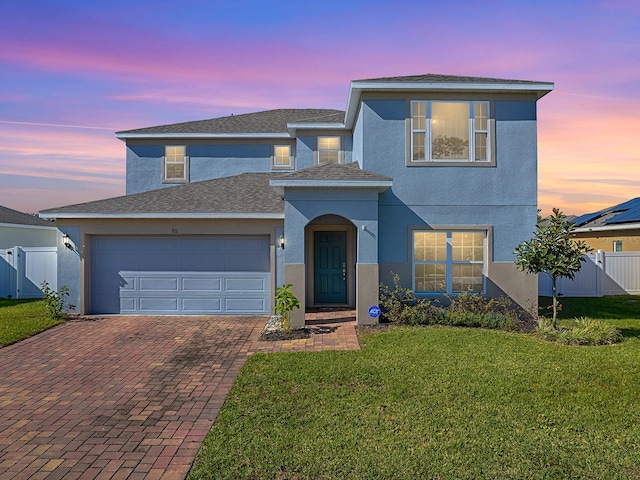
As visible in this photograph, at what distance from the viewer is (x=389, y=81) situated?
10875 mm

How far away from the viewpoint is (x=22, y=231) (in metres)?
22.0

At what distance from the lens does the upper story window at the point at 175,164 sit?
16375 millimetres

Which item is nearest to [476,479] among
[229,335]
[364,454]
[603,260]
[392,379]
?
[364,454]

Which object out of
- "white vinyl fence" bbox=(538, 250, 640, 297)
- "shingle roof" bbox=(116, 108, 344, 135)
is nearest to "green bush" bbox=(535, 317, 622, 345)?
"white vinyl fence" bbox=(538, 250, 640, 297)

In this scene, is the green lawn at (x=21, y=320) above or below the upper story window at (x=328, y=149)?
below

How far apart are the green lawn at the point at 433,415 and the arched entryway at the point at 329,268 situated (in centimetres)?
495

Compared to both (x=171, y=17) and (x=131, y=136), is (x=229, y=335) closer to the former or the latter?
(x=171, y=17)

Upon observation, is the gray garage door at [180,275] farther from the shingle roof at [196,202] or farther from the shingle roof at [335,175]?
the shingle roof at [335,175]

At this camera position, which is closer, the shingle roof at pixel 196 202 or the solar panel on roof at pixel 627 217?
the shingle roof at pixel 196 202

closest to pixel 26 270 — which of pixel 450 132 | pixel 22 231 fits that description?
pixel 22 231

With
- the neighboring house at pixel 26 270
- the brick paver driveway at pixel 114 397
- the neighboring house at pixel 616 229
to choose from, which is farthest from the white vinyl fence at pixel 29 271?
the neighboring house at pixel 616 229

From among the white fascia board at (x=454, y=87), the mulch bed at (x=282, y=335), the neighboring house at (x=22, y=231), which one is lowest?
the mulch bed at (x=282, y=335)

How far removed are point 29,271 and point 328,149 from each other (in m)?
12.9

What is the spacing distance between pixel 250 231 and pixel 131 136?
311 inches
